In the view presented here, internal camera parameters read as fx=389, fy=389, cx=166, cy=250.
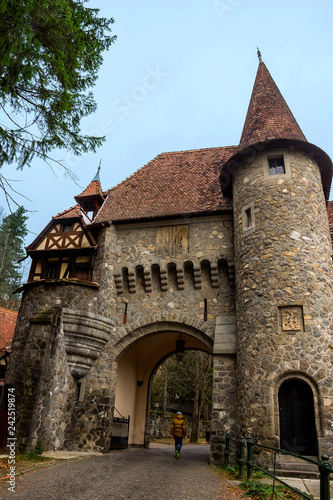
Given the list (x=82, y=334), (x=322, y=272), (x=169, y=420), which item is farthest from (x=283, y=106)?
(x=169, y=420)

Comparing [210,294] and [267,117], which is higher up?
[267,117]

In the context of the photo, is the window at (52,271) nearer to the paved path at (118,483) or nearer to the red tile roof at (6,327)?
the paved path at (118,483)

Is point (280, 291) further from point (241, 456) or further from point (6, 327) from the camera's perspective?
point (6, 327)

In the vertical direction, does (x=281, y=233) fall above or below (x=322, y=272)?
above

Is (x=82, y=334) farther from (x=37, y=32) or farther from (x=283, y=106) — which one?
(x=283, y=106)

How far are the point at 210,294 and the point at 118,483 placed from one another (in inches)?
258

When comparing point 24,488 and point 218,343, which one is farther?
point 218,343

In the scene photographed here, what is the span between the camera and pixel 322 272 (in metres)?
10.2

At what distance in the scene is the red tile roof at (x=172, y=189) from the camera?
43.9ft

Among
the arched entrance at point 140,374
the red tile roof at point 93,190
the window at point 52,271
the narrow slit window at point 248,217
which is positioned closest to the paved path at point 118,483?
the arched entrance at point 140,374

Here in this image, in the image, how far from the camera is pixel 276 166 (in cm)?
1155

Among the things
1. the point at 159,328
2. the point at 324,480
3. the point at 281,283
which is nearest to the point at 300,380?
the point at 281,283

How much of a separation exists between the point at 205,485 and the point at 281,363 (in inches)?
135

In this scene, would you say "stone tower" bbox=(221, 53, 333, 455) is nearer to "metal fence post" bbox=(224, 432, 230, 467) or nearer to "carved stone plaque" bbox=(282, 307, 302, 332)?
"carved stone plaque" bbox=(282, 307, 302, 332)
